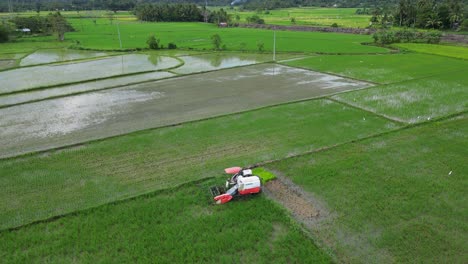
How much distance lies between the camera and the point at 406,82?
2450 centimetres

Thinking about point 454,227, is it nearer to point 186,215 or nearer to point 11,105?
point 186,215

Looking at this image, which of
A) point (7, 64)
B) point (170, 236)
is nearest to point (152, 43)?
→ point (7, 64)

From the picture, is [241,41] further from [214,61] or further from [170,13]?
[170,13]

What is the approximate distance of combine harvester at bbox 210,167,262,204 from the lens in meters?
10.4

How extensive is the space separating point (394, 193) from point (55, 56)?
4046 cm

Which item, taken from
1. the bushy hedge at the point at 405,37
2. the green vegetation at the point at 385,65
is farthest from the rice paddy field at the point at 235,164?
the bushy hedge at the point at 405,37

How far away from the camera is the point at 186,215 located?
988cm

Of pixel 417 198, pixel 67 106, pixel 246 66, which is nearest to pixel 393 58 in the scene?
pixel 246 66

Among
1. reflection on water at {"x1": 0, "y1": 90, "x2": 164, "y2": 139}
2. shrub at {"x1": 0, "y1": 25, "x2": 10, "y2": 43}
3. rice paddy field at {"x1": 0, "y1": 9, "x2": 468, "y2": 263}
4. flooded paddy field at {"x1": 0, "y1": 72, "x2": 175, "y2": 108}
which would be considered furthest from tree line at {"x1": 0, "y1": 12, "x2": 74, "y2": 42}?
reflection on water at {"x1": 0, "y1": 90, "x2": 164, "y2": 139}

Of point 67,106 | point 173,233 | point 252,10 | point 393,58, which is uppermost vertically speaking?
point 252,10

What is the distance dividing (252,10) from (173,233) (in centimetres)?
11997

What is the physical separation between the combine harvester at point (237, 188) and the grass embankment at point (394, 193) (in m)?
1.85

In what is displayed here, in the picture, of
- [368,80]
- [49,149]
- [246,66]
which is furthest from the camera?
[246,66]

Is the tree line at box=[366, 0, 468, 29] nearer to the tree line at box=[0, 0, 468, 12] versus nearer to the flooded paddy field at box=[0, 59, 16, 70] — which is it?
the tree line at box=[0, 0, 468, 12]
